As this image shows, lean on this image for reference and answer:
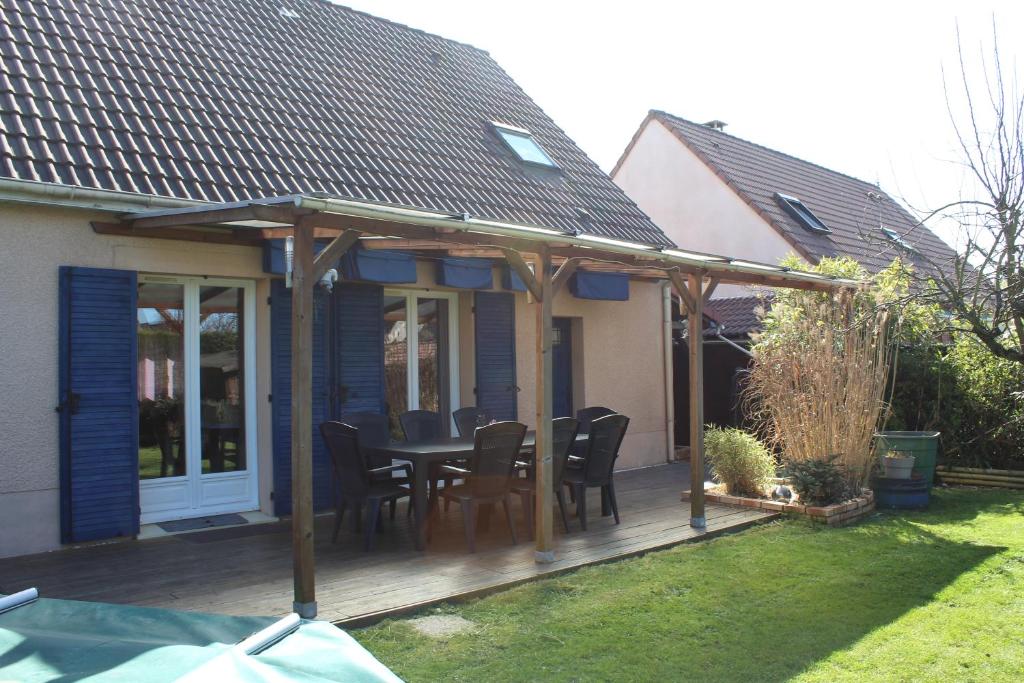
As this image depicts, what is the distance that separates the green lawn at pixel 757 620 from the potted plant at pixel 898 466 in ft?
5.07

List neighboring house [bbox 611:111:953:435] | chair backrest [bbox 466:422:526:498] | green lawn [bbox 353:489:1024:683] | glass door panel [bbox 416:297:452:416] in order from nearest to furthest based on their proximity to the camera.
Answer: green lawn [bbox 353:489:1024:683] < chair backrest [bbox 466:422:526:498] < glass door panel [bbox 416:297:452:416] < neighboring house [bbox 611:111:953:435]

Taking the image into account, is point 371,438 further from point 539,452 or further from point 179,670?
point 179,670

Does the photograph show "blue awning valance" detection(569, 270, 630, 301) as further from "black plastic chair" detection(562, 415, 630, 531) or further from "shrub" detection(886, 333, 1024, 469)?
"shrub" detection(886, 333, 1024, 469)

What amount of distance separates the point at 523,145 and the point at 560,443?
580 centimetres

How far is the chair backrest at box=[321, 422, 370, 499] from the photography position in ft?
20.9

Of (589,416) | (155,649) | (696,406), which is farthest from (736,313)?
(155,649)

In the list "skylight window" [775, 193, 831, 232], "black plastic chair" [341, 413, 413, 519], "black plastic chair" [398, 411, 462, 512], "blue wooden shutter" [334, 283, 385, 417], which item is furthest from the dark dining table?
"skylight window" [775, 193, 831, 232]

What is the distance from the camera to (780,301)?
36.1ft

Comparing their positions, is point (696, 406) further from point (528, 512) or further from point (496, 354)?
point (496, 354)

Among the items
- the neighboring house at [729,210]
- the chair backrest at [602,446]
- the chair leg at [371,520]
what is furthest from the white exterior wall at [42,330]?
the neighboring house at [729,210]

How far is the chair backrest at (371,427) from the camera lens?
7305 millimetres

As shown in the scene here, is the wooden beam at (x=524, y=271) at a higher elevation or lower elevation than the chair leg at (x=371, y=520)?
higher

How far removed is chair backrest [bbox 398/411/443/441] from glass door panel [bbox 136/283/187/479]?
6.35ft

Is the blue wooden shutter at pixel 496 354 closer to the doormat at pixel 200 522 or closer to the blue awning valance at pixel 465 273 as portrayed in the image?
the blue awning valance at pixel 465 273
